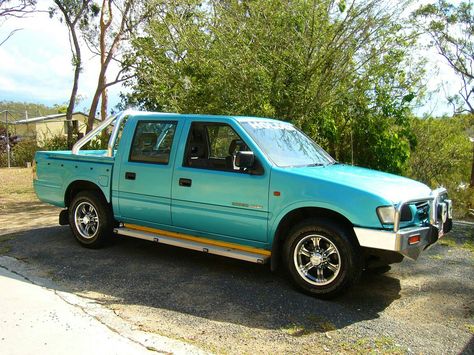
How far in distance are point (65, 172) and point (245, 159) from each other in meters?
3.08

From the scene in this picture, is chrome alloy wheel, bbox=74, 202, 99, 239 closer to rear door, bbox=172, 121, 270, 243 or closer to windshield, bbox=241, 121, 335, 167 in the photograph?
rear door, bbox=172, 121, 270, 243

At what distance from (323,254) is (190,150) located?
208 centimetres

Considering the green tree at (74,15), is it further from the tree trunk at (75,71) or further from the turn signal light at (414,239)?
the turn signal light at (414,239)

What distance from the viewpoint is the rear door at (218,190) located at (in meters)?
5.09

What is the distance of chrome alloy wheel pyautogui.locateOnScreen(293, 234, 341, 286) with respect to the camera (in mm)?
4723

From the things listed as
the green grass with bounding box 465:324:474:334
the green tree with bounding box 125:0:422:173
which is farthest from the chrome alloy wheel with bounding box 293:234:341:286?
the green tree with bounding box 125:0:422:173

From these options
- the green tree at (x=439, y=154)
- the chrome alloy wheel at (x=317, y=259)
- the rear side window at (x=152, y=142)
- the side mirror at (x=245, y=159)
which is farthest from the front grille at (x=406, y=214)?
the green tree at (x=439, y=154)

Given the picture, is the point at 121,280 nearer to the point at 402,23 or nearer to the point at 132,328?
the point at 132,328

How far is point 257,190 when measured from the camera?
507 centimetres

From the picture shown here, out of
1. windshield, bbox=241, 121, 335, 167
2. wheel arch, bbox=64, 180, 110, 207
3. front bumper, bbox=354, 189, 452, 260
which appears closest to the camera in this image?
front bumper, bbox=354, 189, 452, 260

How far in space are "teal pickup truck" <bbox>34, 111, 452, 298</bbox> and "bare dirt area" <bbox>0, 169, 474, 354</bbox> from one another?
34cm

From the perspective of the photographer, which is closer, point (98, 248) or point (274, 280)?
point (274, 280)

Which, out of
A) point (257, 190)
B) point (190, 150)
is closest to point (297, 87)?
point (190, 150)

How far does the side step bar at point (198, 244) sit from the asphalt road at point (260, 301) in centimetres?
32
